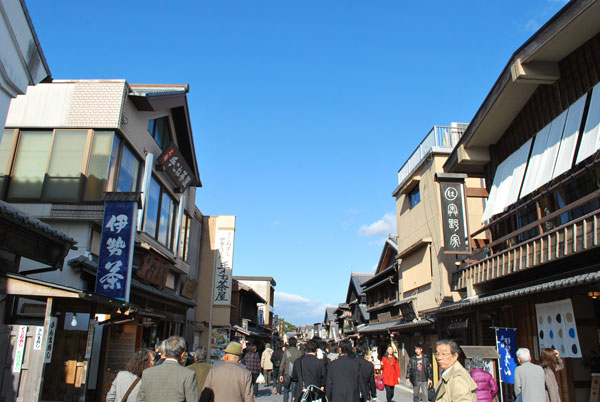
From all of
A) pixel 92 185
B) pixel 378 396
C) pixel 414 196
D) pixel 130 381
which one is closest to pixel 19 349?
pixel 130 381

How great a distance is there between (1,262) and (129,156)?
20.7ft

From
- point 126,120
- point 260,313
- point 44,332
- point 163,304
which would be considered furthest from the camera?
point 260,313

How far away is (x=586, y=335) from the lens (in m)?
9.89

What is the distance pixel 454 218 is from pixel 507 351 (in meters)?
5.64

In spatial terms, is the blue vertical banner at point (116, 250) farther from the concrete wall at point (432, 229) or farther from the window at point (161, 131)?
the concrete wall at point (432, 229)

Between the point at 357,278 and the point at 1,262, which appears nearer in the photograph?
the point at 1,262

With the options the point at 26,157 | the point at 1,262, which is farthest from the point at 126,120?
the point at 1,262

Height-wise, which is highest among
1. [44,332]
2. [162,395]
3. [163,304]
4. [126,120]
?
[126,120]

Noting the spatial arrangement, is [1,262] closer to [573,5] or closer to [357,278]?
[573,5]

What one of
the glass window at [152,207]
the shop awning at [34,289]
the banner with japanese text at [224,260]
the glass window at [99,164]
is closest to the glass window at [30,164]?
the glass window at [99,164]

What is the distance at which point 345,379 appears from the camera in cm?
749

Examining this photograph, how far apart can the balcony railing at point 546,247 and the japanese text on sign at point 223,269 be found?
15235 mm

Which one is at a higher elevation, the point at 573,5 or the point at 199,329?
the point at 573,5

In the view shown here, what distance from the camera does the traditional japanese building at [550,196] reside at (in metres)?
8.70
